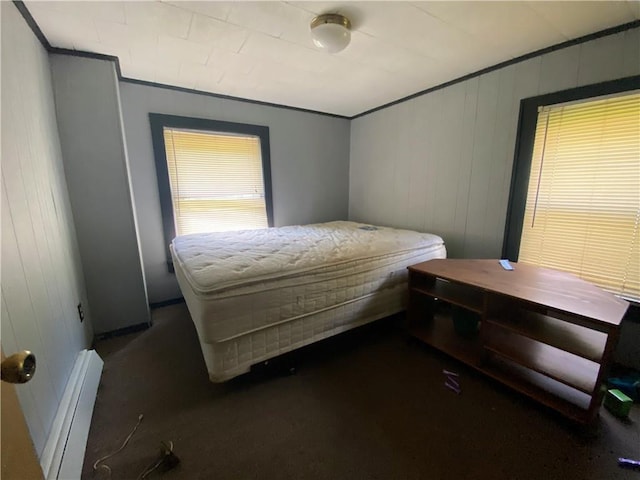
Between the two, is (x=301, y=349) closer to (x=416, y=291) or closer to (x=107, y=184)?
(x=416, y=291)

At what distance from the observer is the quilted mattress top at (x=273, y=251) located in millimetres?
1506

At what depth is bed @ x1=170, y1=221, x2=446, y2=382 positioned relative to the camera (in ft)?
4.75

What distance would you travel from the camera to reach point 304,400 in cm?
152

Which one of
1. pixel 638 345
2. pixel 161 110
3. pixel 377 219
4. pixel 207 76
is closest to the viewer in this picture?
pixel 638 345

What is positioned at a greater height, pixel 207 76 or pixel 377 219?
pixel 207 76

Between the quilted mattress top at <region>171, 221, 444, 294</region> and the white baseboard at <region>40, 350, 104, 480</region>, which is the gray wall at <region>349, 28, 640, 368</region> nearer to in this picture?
the quilted mattress top at <region>171, 221, 444, 294</region>

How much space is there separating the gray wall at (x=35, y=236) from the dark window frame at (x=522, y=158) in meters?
2.96

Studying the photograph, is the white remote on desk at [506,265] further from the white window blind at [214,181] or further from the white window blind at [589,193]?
the white window blind at [214,181]

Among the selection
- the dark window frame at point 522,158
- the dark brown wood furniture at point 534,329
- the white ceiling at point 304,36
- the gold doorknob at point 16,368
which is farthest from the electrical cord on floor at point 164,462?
the dark window frame at point 522,158

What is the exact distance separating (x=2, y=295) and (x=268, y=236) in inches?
69.0

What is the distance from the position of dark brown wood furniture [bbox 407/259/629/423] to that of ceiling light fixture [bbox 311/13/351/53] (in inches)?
62.1

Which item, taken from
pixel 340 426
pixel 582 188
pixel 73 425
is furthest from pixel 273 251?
pixel 582 188

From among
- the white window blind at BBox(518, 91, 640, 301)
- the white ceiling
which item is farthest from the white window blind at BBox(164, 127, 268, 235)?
the white window blind at BBox(518, 91, 640, 301)

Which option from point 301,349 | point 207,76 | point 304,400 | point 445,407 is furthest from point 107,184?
point 445,407
